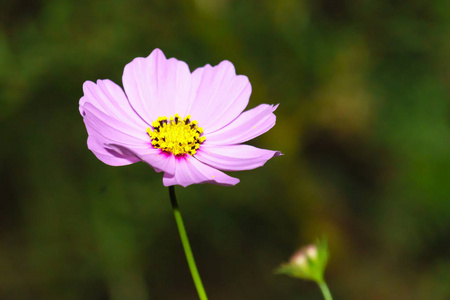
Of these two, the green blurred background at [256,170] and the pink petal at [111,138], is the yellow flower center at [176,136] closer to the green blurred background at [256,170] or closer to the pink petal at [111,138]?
the pink petal at [111,138]

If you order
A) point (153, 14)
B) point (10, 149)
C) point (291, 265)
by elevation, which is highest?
point (153, 14)

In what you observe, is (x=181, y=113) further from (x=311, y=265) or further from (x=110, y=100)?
(x=311, y=265)

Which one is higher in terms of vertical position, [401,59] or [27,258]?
[401,59]

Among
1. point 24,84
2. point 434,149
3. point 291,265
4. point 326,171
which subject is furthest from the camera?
point 326,171

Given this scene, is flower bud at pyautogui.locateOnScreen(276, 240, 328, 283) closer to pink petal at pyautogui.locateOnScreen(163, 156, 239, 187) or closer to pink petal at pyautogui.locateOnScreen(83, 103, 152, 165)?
pink petal at pyautogui.locateOnScreen(163, 156, 239, 187)

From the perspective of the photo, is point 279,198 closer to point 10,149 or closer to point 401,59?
point 401,59

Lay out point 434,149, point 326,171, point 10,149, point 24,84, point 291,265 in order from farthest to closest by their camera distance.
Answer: point 326,171 < point 434,149 < point 10,149 < point 24,84 < point 291,265

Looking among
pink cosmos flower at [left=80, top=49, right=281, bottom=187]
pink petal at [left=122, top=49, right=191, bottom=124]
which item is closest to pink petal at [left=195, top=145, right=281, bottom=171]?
pink cosmos flower at [left=80, top=49, right=281, bottom=187]

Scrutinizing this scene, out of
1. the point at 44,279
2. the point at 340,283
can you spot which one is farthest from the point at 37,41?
the point at 340,283
